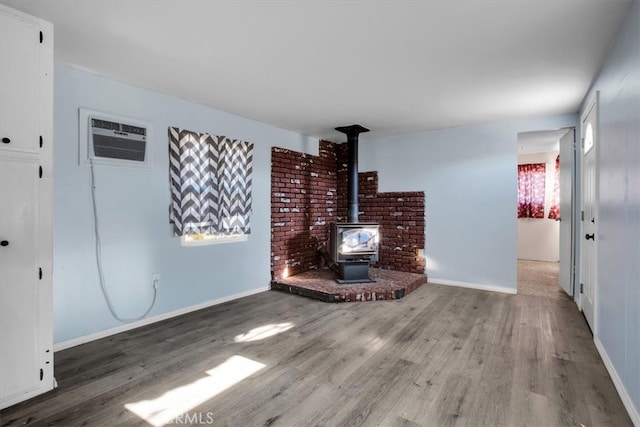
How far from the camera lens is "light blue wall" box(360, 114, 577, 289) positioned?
13.7 feet

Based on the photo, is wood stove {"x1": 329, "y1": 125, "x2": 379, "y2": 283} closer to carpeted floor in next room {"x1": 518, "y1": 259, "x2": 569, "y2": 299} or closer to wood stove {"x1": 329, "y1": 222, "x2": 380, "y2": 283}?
wood stove {"x1": 329, "y1": 222, "x2": 380, "y2": 283}

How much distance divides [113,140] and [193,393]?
2.18 m

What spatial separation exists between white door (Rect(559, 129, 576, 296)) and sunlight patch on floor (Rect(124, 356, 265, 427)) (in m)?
3.92

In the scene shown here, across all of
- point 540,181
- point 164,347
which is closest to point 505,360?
point 164,347

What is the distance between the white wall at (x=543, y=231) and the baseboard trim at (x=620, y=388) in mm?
4723

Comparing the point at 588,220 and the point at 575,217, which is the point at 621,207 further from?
the point at 575,217

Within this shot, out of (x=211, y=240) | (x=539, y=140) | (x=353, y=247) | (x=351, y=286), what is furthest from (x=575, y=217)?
(x=211, y=240)

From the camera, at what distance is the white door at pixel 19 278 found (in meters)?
1.76

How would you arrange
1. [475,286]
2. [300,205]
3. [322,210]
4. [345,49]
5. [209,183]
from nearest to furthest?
[345,49]
[209,183]
[475,286]
[300,205]
[322,210]

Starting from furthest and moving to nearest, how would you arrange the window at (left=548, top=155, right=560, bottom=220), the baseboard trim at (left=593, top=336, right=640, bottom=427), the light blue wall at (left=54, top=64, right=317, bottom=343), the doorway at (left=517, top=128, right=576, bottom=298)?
the window at (left=548, top=155, right=560, bottom=220)
the doorway at (left=517, top=128, right=576, bottom=298)
the light blue wall at (left=54, top=64, right=317, bottom=343)
the baseboard trim at (left=593, top=336, right=640, bottom=427)

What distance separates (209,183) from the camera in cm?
353

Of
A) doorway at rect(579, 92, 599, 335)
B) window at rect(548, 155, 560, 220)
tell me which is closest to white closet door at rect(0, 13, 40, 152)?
doorway at rect(579, 92, 599, 335)

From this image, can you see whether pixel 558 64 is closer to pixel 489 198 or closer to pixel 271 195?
pixel 489 198

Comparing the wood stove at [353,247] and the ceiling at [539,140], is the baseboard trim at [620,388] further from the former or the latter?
the ceiling at [539,140]
